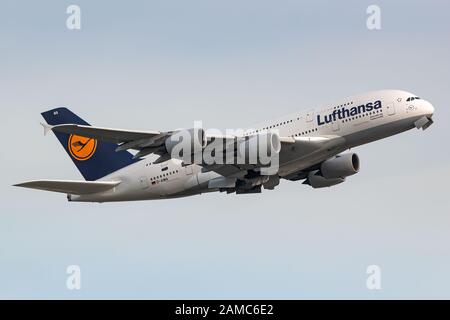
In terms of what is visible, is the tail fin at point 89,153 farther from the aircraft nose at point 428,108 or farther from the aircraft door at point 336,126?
the aircraft nose at point 428,108

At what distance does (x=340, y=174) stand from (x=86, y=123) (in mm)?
16880

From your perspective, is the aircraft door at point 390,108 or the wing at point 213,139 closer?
the wing at point 213,139

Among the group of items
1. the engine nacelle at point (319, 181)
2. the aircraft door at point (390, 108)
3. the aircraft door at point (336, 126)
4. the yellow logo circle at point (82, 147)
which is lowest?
the engine nacelle at point (319, 181)

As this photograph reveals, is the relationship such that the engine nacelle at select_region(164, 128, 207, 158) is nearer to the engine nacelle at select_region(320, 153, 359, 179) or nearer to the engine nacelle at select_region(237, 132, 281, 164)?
the engine nacelle at select_region(237, 132, 281, 164)

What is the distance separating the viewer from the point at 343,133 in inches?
2025

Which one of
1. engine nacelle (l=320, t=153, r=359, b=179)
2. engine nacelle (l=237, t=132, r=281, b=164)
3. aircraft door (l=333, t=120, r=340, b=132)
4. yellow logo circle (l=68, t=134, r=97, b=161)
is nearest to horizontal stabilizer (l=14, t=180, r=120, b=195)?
yellow logo circle (l=68, t=134, r=97, b=161)

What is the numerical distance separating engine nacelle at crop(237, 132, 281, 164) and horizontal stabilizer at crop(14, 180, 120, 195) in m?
9.55

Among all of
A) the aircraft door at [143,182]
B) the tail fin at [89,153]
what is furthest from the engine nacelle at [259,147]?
the tail fin at [89,153]

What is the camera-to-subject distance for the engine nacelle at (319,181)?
57.9m

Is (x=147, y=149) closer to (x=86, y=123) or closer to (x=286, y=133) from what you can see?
(x=286, y=133)

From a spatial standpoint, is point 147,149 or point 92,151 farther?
point 92,151

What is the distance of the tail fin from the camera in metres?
58.8

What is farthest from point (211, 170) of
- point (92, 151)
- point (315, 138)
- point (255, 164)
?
point (92, 151)

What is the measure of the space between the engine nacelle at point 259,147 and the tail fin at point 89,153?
9.14 metres
